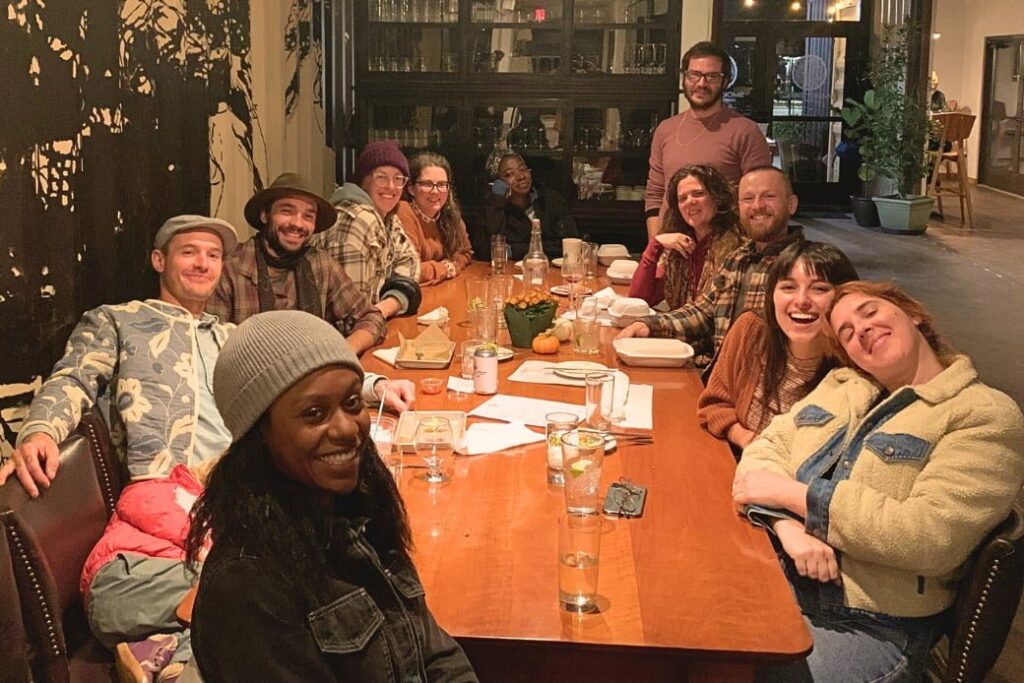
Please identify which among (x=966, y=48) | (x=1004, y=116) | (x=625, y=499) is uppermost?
(x=966, y=48)

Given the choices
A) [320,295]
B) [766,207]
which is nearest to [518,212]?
[320,295]

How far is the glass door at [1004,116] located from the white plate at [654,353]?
12.3 meters

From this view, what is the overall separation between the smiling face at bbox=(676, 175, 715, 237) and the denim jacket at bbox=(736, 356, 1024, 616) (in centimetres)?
184

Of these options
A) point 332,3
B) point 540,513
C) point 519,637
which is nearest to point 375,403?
point 540,513

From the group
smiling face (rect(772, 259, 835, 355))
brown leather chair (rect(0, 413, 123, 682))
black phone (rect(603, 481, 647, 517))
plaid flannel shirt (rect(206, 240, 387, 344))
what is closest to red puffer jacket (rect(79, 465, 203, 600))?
brown leather chair (rect(0, 413, 123, 682))

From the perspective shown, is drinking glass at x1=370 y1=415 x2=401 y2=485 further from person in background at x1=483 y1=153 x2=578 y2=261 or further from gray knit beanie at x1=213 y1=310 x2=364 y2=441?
person in background at x1=483 y1=153 x2=578 y2=261

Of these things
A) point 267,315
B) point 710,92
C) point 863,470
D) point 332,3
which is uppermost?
point 332,3

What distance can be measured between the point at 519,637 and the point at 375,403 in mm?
1172

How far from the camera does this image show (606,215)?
6.55 meters

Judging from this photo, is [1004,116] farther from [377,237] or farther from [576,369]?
[576,369]

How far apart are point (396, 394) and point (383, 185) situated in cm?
192

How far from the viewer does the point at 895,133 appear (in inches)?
387

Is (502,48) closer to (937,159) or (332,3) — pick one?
(332,3)

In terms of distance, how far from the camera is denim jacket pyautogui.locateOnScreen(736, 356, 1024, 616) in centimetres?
185
